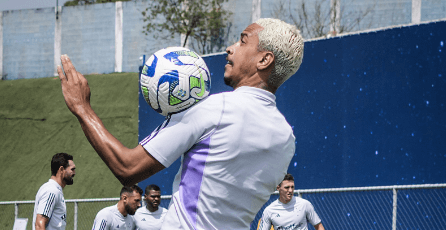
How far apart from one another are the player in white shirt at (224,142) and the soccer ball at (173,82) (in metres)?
0.09

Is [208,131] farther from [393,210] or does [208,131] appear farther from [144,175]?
[393,210]

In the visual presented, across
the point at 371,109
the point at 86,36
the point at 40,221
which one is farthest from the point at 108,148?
the point at 86,36

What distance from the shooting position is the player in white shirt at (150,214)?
962 cm

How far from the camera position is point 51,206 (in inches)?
272

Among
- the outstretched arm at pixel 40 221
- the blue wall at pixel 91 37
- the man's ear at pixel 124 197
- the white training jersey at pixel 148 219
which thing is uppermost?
the blue wall at pixel 91 37

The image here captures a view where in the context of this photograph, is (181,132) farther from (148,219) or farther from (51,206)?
(148,219)

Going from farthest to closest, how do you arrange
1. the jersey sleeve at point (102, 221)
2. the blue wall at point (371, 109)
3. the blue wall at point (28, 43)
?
the blue wall at point (28, 43), the blue wall at point (371, 109), the jersey sleeve at point (102, 221)

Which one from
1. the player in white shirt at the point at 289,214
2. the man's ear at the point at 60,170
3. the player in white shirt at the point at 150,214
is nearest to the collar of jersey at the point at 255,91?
the man's ear at the point at 60,170

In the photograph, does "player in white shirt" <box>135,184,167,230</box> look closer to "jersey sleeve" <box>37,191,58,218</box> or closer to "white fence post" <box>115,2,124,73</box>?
"jersey sleeve" <box>37,191,58,218</box>

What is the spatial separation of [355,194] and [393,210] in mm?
1051

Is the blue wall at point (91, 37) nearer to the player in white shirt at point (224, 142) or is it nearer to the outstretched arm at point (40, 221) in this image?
the outstretched arm at point (40, 221)

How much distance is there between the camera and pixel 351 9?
20703mm

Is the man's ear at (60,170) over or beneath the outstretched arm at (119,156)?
beneath

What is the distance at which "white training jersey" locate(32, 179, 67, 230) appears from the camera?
6.86 m
